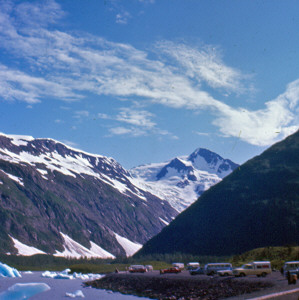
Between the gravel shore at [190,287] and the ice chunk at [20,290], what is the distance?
21.8 metres

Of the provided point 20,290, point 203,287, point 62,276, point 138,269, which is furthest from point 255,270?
point 62,276

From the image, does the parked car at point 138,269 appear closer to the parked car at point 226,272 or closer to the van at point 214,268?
the van at point 214,268

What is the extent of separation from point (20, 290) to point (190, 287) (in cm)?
3042

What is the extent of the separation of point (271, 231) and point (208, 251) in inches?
1260

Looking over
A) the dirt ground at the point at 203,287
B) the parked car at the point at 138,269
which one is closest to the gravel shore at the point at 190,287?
the dirt ground at the point at 203,287

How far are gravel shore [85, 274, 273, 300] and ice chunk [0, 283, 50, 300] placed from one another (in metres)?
21.8

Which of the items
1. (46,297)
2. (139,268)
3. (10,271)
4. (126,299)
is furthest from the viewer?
(10,271)

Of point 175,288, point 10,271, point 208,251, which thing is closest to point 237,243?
point 208,251

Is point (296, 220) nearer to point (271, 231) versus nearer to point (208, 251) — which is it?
point (271, 231)

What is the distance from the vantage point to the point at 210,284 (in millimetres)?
70938

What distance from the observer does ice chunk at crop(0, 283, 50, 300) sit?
2550 inches

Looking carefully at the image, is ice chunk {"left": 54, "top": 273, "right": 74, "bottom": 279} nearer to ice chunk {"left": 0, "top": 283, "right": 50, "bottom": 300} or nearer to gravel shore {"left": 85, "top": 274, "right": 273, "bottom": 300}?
gravel shore {"left": 85, "top": 274, "right": 273, "bottom": 300}

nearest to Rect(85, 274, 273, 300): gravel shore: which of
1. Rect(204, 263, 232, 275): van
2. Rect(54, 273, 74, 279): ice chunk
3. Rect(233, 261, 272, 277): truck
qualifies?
Rect(233, 261, 272, 277): truck

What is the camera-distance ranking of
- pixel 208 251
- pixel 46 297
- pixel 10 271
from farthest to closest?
pixel 208 251 → pixel 10 271 → pixel 46 297
